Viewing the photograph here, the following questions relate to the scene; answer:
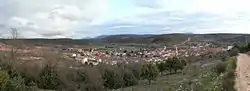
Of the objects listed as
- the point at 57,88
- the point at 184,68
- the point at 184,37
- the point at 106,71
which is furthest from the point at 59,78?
the point at 184,37

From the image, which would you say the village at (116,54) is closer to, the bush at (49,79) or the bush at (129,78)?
the bush at (129,78)

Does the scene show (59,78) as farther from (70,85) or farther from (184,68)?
(184,68)

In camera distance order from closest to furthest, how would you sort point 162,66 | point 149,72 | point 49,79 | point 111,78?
point 49,79 < point 111,78 < point 149,72 < point 162,66

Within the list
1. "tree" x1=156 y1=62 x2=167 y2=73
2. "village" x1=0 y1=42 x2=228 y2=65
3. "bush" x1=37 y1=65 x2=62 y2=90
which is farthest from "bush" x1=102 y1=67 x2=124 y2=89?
"tree" x1=156 y1=62 x2=167 y2=73

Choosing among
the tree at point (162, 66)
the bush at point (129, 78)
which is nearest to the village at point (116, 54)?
the tree at point (162, 66)

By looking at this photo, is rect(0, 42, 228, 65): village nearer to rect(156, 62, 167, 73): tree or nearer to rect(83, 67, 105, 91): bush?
rect(156, 62, 167, 73): tree

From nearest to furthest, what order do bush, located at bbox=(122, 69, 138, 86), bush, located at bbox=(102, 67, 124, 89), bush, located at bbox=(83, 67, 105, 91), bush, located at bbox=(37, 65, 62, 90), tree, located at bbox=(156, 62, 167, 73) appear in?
bush, located at bbox=(37, 65, 62, 90) < bush, located at bbox=(83, 67, 105, 91) < bush, located at bbox=(102, 67, 124, 89) < bush, located at bbox=(122, 69, 138, 86) < tree, located at bbox=(156, 62, 167, 73)

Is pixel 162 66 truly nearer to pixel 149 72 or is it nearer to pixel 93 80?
pixel 149 72

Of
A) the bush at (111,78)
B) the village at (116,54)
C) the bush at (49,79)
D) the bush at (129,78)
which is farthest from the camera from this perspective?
the village at (116,54)

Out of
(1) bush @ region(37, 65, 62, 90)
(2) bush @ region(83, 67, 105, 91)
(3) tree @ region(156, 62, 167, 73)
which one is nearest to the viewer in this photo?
(1) bush @ region(37, 65, 62, 90)

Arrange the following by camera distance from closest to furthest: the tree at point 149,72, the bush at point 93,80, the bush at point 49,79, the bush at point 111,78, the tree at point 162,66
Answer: the bush at point 49,79 → the bush at point 93,80 → the bush at point 111,78 → the tree at point 149,72 → the tree at point 162,66

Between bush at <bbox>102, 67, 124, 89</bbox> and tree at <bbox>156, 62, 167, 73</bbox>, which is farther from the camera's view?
tree at <bbox>156, 62, 167, 73</bbox>

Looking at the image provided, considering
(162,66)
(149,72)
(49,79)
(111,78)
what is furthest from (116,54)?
(49,79)
